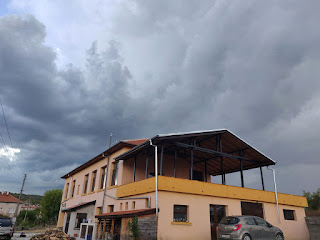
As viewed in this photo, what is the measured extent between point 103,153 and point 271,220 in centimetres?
1429

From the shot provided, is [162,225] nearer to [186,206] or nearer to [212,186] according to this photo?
[186,206]

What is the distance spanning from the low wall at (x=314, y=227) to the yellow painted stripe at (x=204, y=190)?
1248 millimetres

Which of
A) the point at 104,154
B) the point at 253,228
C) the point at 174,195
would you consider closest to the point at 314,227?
the point at 253,228

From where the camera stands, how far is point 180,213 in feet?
41.3

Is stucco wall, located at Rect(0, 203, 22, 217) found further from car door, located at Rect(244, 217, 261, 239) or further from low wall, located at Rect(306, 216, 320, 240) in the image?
car door, located at Rect(244, 217, 261, 239)

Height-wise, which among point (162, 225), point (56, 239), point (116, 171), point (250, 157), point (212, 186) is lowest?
point (56, 239)

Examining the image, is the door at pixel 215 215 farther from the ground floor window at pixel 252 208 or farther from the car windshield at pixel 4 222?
the car windshield at pixel 4 222

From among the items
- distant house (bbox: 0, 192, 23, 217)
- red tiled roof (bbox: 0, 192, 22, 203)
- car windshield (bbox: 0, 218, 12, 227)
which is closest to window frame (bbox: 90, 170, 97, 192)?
car windshield (bbox: 0, 218, 12, 227)

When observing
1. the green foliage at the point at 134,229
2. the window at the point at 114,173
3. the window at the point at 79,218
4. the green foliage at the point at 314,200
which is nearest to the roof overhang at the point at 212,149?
the window at the point at 114,173

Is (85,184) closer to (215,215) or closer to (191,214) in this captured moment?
(215,215)

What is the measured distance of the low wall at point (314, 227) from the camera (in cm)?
1768

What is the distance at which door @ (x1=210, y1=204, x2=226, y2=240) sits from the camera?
14016 mm

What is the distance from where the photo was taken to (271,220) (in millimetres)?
16359

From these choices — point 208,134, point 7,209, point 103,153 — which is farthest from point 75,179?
point 7,209
